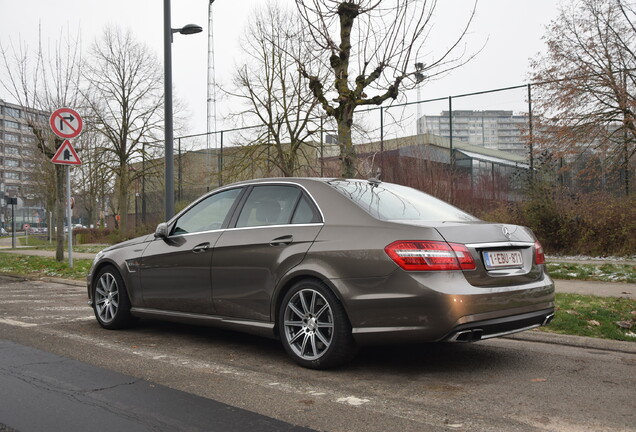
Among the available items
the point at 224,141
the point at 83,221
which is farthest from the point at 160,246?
the point at 83,221

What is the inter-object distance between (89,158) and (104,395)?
3139cm

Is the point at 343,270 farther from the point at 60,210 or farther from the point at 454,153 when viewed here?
the point at 454,153

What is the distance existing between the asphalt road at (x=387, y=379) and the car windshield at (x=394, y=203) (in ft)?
3.86

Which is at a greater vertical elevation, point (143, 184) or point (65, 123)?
point (143, 184)

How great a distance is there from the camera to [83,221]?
122188 millimetres

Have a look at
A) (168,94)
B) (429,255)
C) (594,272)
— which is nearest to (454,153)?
(594,272)

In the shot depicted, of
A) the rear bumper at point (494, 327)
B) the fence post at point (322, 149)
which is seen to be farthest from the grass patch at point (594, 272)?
the fence post at point (322, 149)

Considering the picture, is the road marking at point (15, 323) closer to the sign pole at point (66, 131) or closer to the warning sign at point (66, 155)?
the sign pole at point (66, 131)

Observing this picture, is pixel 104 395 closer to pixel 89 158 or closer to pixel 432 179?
pixel 432 179

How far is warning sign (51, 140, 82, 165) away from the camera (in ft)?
42.0

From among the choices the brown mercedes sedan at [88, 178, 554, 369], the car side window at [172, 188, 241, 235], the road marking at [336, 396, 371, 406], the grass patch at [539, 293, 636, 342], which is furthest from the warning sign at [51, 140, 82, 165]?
the road marking at [336, 396, 371, 406]

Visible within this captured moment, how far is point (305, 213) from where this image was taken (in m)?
5.12

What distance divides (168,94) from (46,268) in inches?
241

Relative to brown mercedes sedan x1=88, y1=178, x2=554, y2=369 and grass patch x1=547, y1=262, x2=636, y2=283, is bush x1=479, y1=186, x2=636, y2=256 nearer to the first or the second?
grass patch x1=547, y1=262, x2=636, y2=283
